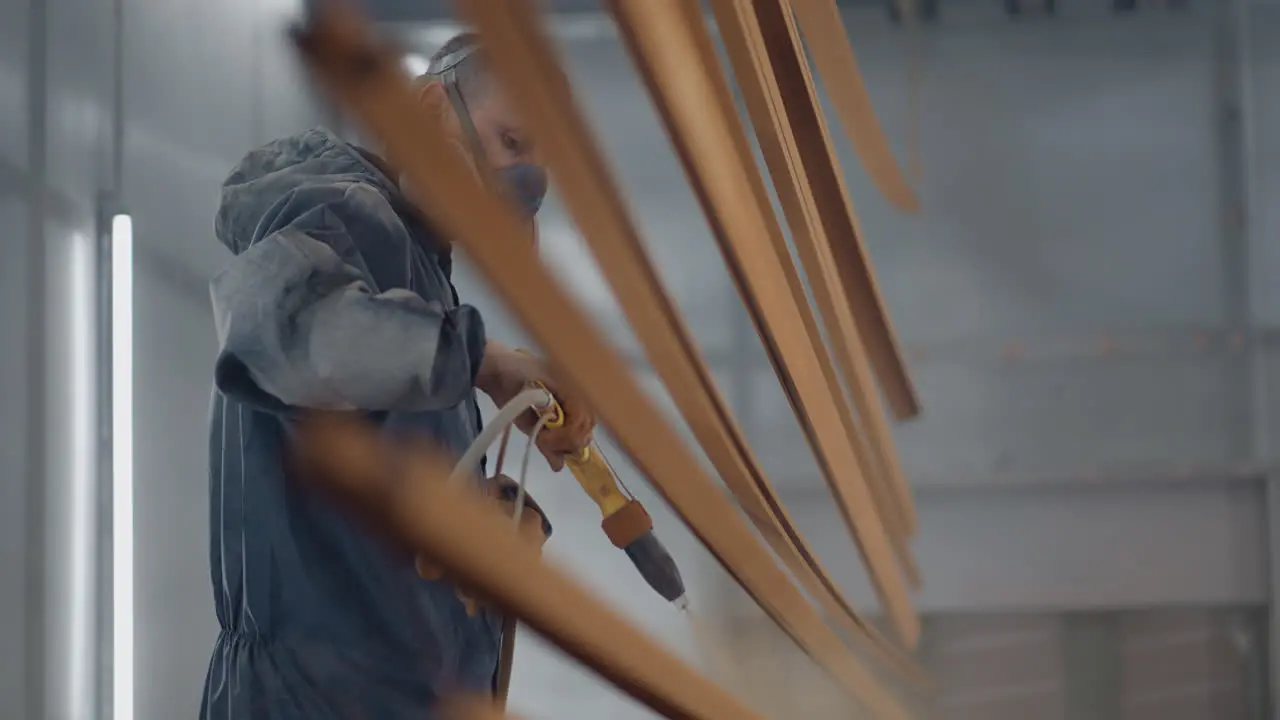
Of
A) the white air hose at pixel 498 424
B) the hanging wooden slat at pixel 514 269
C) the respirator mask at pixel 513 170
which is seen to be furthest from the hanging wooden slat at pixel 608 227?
the respirator mask at pixel 513 170

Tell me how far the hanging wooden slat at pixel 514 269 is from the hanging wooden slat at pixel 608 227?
2 centimetres

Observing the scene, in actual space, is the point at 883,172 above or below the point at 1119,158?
below

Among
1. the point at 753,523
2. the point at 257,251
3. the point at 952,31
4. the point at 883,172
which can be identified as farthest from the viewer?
the point at 952,31

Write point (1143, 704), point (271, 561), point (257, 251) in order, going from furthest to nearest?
point (1143, 704)
point (271, 561)
point (257, 251)

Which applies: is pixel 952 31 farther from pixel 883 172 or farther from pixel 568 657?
pixel 568 657

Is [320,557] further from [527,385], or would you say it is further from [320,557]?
[527,385]

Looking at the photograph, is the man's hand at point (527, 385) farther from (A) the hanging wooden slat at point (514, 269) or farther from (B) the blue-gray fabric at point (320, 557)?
(A) the hanging wooden slat at point (514, 269)

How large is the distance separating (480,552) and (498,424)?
33 cm

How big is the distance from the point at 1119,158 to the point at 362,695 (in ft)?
9.57

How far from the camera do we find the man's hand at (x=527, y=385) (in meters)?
0.58

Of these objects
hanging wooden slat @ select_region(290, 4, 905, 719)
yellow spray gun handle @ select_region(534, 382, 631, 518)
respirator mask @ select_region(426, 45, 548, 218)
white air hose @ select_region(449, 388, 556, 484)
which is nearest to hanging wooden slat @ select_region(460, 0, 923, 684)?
hanging wooden slat @ select_region(290, 4, 905, 719)

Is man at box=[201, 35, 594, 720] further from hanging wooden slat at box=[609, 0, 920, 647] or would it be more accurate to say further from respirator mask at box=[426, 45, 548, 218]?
hanging wooden slat at box=[609, 0, 920, 647]

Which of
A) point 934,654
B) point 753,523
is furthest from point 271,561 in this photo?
point 934,654

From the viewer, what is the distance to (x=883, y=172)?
97 cm
